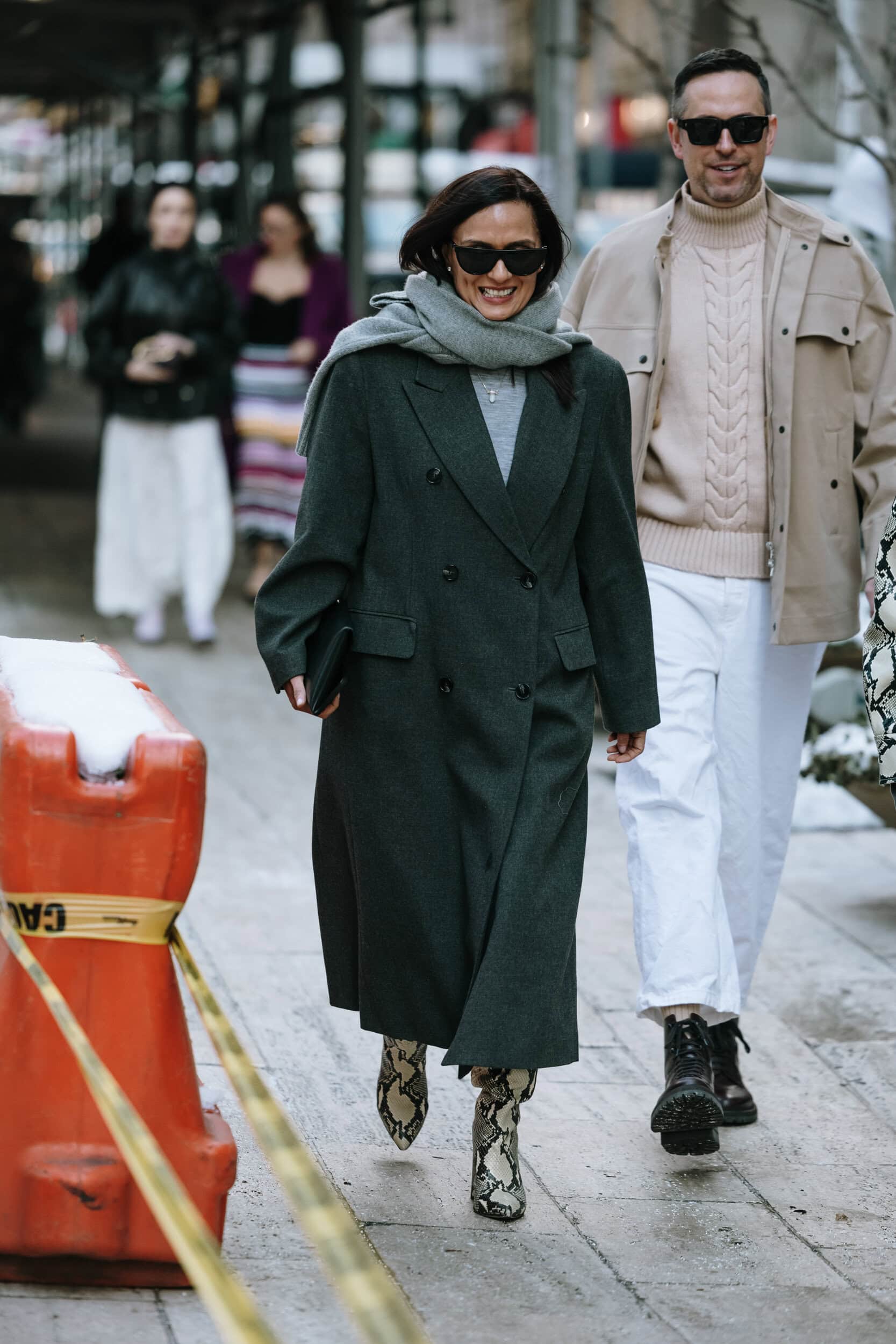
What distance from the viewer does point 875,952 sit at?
603cm

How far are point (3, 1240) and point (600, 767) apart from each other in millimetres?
4946

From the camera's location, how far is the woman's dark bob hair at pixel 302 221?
34.5 ft

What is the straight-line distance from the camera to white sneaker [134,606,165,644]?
1030 centimetres

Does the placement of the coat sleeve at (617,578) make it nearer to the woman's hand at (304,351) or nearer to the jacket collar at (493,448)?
the jacket collar at (493,448)

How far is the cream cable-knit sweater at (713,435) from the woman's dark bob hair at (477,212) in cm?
61

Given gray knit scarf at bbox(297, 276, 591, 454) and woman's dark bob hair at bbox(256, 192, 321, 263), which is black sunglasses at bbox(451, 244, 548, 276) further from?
woman's dark bob hair at bbox(256, 192, 321, 263)

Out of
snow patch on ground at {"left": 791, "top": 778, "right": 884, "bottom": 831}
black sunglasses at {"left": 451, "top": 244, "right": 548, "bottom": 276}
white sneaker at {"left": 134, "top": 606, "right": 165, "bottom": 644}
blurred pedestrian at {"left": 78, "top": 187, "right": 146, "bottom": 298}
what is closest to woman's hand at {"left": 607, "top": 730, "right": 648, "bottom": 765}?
black sunglasses at {"left": 451, "top": 244, "right": 548, "bottom": 276}

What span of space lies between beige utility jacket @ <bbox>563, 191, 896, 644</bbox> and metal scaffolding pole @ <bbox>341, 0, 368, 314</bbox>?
10117 mm

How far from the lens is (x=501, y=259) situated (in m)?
3.89

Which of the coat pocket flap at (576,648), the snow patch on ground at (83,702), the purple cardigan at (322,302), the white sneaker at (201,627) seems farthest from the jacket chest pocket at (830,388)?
the purple cardigan at (322,302)

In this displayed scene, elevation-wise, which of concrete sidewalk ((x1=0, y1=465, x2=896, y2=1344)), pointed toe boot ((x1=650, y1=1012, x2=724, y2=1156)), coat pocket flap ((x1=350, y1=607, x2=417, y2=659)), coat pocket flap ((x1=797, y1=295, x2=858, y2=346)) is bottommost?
concrete sidewalk ((x1=0, y1=465, x2=896, y2=1344))

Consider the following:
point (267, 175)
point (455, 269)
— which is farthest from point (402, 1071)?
point (267, 175)

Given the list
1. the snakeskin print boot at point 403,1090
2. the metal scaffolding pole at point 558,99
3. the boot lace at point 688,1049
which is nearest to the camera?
the snakeskin print boot at point 403,1090

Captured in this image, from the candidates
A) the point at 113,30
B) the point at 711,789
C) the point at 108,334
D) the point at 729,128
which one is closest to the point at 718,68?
the point at 729,128
